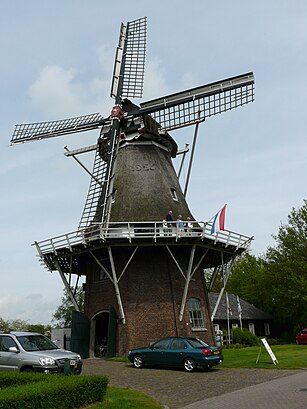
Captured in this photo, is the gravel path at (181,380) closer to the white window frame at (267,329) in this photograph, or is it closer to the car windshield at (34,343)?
the car windshield at (34,343)

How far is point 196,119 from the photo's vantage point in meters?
26.4

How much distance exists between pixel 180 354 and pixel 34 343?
5523mm

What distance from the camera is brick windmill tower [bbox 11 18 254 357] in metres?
22.8

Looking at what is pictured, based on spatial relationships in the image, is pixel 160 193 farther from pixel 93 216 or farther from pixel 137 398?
pixel 137 398

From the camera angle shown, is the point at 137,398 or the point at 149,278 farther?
the point at 149,278

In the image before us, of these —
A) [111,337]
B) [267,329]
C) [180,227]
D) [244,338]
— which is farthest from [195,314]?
[267,329]

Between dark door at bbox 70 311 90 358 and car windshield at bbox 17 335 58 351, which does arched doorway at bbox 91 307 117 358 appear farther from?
car windshield at bbox 17 335 58 351

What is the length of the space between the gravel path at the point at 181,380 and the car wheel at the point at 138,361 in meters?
0.23

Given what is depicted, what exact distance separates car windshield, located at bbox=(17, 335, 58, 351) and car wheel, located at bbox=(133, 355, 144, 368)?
4.59 metres

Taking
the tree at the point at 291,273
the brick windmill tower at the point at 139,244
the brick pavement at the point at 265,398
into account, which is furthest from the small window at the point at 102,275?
the tree at the point at 291,273

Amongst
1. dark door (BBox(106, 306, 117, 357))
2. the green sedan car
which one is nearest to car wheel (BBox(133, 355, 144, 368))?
the green sedan car

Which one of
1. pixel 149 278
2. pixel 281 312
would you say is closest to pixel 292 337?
pixel 281 312

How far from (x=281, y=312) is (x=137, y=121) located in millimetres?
27471

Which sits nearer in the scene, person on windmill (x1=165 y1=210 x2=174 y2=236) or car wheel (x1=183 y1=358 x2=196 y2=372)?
car wheel (x1=183 y1=358 x2=196 y2=372)
